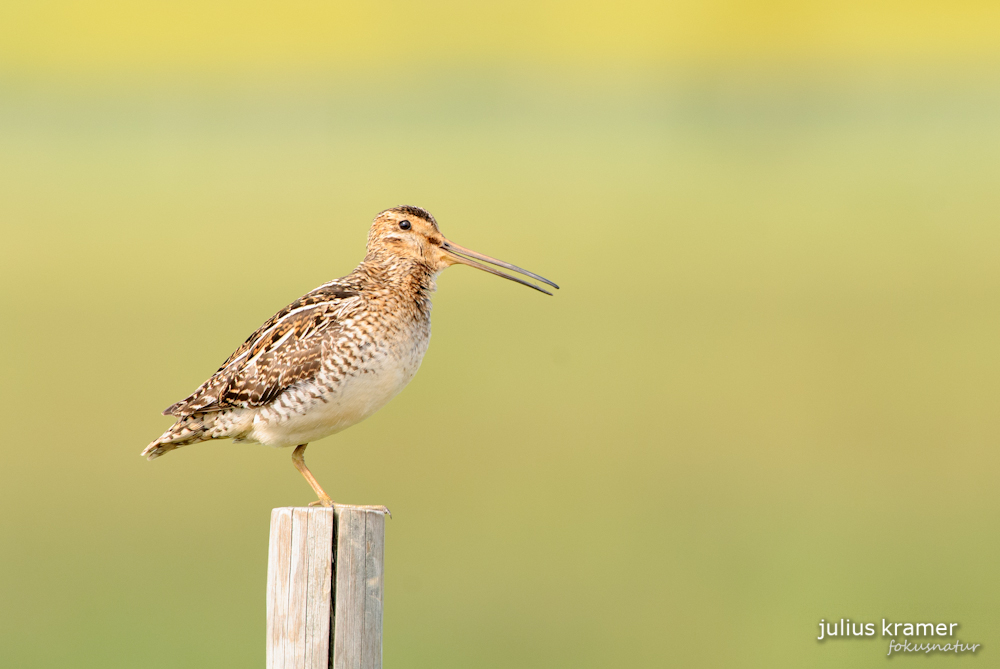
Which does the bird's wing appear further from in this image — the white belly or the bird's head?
the bird's head

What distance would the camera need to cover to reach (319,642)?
417cm

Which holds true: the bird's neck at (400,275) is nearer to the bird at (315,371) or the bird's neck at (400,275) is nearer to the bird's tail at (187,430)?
the bird at (315,371)

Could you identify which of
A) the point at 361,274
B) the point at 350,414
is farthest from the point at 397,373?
the point at 361,274

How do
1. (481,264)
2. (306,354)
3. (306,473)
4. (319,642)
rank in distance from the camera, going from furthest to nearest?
(481,264) < (306,473) < (306,354) < (319,642)

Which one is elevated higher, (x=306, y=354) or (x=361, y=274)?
(x=361, y=274)

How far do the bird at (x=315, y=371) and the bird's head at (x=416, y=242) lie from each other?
300 mm

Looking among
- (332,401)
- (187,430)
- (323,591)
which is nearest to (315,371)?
(332,401)

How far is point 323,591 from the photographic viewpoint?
421cm

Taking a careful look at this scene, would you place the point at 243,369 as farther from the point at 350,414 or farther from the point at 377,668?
the point at 377,668

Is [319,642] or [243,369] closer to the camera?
[319,642]

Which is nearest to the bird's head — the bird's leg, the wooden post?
the bird's leg

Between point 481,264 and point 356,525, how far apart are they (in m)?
2.69

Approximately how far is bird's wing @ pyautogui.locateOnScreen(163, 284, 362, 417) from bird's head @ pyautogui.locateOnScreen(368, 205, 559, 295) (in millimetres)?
563

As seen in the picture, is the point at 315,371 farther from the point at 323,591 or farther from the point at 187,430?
the point at 323,591
